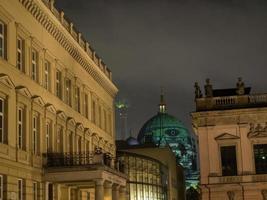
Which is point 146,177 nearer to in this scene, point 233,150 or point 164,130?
point 233,150

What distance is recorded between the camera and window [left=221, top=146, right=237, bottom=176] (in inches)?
2438

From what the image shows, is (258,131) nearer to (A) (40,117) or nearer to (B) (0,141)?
(A) (40,117)

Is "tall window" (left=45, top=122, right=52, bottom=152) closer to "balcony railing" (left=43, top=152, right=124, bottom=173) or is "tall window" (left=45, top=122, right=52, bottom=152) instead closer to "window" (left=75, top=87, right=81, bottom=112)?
"balcony railing" (left=43, top=152, right=124, bottom=173)

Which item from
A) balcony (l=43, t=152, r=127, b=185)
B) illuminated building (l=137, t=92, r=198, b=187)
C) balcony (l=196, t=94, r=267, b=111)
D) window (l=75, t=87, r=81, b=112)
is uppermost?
illuminated building (l=137, t=92, r=198, b=187)

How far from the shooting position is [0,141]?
2997 cm

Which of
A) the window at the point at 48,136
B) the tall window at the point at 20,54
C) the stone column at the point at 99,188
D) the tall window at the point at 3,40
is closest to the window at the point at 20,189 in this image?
the window at the point at 48,136

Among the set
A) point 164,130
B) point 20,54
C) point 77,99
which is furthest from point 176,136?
point 20,54

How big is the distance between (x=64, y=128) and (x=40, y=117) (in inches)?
215

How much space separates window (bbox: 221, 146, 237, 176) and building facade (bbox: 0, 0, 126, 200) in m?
18.6

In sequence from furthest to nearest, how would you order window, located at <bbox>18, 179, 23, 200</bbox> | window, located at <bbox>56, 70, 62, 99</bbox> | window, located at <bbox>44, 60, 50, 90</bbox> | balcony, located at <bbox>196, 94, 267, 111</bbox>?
balcony, located at <bbox>196, 94, 267, 111</bbox>
window, located at <bbox>56, 70, 62, 99</bbox>
window, located at <bbox>44, 60, 50, 90</bbox>
window, located at <bbox>18, 179, 23, 200</bbox>

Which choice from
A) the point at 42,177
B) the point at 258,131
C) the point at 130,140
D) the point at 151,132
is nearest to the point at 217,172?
the point at 258,131

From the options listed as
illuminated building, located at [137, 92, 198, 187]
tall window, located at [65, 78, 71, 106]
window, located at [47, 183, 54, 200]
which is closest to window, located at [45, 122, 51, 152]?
window, located at [47, 183, 54, 200]

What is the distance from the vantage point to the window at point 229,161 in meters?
61.9

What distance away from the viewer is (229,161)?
204 feet
